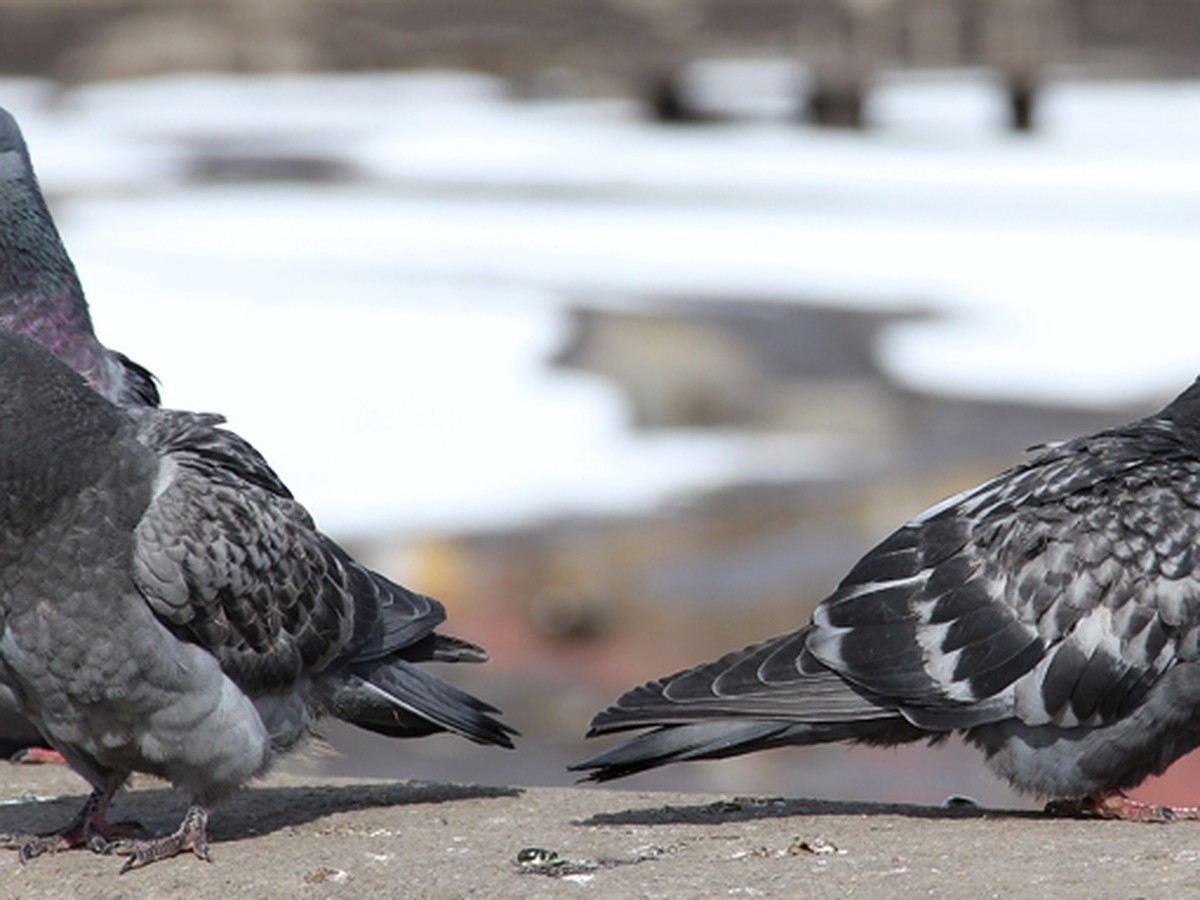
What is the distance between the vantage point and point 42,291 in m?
5.75

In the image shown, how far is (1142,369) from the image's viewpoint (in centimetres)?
1391

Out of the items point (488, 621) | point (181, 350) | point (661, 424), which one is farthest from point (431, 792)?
point (181, 350)

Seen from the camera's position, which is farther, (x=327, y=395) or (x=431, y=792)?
(x=327, y=395)

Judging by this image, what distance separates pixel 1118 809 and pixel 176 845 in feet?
7.68

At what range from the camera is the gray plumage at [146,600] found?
4371 mm

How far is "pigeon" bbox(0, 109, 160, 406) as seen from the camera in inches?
223

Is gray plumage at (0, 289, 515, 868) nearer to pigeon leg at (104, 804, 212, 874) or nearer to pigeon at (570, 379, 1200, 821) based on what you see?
pigeon leg at (104, 804, 212, 874)

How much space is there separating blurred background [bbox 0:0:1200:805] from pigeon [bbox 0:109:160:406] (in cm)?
155

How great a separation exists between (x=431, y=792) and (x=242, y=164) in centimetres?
1971

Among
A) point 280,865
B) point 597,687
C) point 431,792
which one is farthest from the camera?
point 597,687

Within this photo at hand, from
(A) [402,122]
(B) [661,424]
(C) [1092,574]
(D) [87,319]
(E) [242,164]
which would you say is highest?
(A) [402,122]

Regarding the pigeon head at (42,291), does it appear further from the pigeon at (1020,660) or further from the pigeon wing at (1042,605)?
the pigeon wing at (1042,605)

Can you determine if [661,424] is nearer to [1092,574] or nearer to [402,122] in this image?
[1092,574]

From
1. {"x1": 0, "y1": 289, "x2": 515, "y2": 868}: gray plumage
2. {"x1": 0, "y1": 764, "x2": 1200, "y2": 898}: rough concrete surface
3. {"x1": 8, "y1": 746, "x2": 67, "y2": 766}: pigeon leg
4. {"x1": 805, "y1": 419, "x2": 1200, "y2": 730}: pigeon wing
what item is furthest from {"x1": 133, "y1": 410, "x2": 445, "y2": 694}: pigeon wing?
{"x1": 8, "y1": 746, "x2": 67, "y2": 766}: pigeon leg
